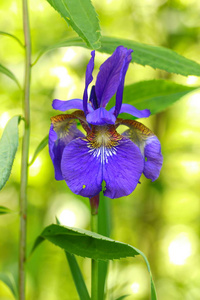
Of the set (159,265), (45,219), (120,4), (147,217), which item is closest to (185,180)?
(147,217)

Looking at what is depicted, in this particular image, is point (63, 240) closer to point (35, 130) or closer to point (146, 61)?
point (146, 61)

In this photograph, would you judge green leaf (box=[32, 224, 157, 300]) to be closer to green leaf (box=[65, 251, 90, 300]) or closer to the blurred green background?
green leaf (box=[65, 251, 90, 300])

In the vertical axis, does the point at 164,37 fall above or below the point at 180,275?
above

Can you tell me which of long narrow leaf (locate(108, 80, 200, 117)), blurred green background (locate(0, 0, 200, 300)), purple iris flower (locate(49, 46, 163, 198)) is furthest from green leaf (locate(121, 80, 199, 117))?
blurred green background (locate(0, 0, 200, 300))

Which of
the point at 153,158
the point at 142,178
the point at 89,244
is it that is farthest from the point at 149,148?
the point at 142,178

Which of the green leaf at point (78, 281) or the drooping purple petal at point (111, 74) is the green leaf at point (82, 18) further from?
the green leaf at point (78, 281)

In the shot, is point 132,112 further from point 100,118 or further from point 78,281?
point 78,281
